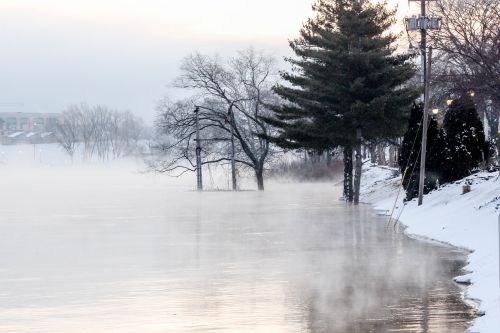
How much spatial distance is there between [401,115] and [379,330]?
130ft

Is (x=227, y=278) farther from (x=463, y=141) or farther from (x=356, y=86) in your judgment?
(x=356, y=86)

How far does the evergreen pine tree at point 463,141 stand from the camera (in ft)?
141

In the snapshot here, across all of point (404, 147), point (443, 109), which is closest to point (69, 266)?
point (404, 147)

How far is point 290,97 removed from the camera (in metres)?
58.8

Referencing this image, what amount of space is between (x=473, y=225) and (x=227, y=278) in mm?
10392

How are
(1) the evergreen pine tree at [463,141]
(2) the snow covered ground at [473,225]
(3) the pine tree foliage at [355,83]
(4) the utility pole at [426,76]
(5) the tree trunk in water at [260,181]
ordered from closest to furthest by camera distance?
1. (2) the snow covered ground at [473,225]
2. (4) the utility pole at [426,76]
3. (1) the evergreen pine tree at [463,141]
4. (3) the pine tree foliage at [355,83]
5. (5) the tree trunk in water at [260,181]

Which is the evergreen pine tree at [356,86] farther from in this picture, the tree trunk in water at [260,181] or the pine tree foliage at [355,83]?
the tree trunk in water at [260,181]

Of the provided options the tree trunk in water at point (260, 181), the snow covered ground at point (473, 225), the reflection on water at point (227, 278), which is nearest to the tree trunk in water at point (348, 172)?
the snow covered ground at point (473, 225)

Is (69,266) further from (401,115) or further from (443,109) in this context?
(443,109)

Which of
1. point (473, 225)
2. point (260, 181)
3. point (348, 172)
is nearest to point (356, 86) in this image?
point (348, 172)

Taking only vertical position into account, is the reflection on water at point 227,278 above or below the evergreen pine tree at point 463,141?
below

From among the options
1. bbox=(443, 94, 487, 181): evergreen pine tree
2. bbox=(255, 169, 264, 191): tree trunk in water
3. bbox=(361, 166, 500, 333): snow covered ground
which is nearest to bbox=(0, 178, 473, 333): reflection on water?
bbox=(361, 166, 500, 333): snow covered ground

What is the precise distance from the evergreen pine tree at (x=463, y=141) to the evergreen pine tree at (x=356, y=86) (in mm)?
8089

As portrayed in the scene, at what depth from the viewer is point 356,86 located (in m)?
52.2
